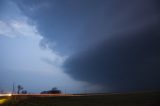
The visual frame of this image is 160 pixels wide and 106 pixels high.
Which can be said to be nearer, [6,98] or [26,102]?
[26,102]

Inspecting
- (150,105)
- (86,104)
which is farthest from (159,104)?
(86,104)

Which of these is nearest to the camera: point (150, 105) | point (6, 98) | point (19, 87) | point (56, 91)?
point (150, 105)

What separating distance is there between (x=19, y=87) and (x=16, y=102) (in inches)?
1296

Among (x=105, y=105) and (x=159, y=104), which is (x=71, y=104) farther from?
(x=159, y=104)

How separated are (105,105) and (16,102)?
2020 centimetres

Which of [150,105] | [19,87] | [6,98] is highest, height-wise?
[19,87]

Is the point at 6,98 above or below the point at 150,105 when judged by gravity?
above

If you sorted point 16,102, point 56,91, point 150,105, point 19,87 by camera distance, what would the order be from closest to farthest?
point 150,105 → point 16,102 → point 19,87 → point 56,91

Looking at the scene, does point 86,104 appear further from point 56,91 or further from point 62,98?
point 56,91

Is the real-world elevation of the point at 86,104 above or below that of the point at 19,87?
below

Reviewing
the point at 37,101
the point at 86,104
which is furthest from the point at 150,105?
the point at 37,101

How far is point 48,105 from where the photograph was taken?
203ft

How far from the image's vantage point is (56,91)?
11212cm

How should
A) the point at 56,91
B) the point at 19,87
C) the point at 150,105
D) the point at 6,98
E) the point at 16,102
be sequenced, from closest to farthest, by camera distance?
the point at 150,105 < the point at 16,102 < the point at 6,98 < the point at 19,87 < the point at 56,91
